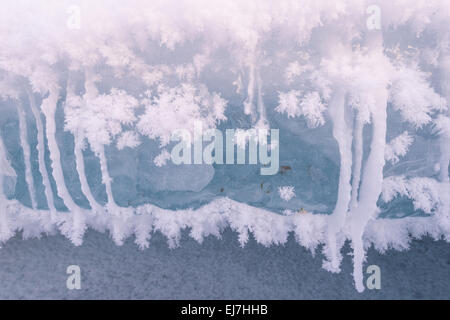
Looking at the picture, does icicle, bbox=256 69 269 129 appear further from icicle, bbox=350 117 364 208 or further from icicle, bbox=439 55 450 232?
icicle, bbox=439 55 450 232

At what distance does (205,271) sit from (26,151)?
83.0 inches

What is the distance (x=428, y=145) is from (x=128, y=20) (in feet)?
9.03

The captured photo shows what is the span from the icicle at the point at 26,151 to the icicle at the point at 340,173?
2.82m

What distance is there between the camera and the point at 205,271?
2.49m

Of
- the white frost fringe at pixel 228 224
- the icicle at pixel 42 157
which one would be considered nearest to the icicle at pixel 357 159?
the white frost fringe at pixel 228 224

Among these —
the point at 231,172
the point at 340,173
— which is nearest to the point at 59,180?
the point at 231,172

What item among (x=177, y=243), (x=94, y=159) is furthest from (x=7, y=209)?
(x=177, y=243)

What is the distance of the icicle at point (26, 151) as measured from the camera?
241cm

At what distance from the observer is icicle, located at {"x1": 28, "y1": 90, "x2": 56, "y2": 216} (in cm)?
238

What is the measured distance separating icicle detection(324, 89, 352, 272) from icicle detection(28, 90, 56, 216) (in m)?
2.65

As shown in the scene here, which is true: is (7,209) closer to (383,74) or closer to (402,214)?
(383,74)

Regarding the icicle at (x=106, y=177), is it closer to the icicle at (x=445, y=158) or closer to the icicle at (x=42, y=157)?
the icicle at (x=42, y=157)

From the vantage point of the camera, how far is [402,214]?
8.12 feet

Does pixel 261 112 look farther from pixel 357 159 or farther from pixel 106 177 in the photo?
pixel 106 177
